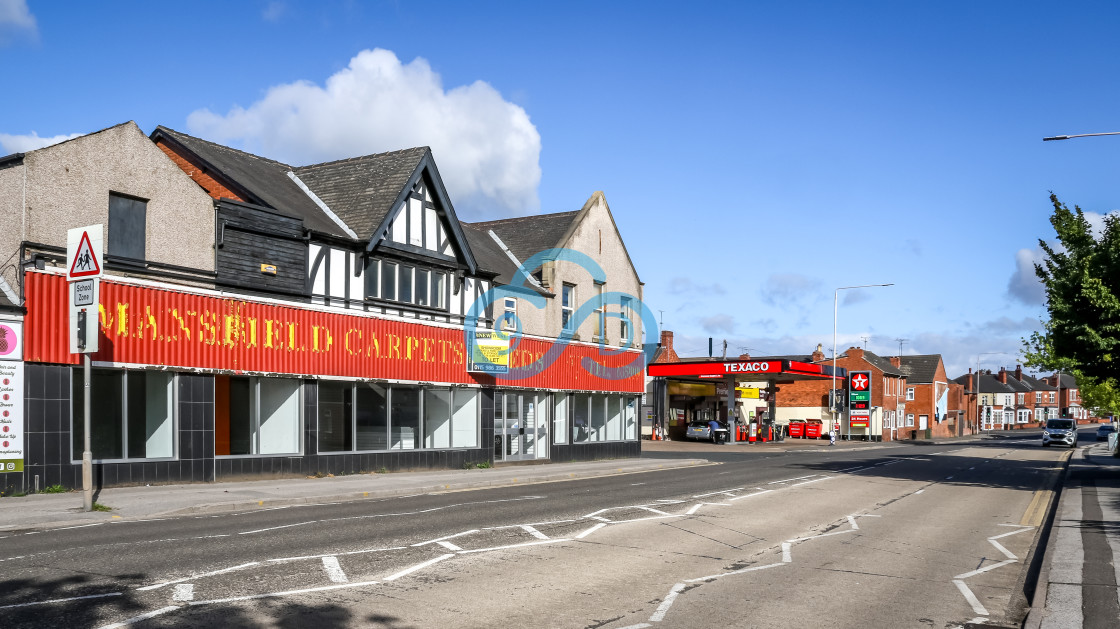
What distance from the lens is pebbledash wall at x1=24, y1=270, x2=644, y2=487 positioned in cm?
2011

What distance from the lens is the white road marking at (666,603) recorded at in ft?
29.5

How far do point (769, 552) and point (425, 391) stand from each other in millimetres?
18914

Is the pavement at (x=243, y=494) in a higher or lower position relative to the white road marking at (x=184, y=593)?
lower

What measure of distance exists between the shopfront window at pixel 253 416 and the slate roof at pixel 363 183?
535 cm

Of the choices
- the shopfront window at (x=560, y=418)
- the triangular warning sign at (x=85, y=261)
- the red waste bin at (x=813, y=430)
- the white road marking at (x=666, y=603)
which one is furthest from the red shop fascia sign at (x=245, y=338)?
the red waste bin at (x=813, y=430)

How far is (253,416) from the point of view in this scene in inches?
982

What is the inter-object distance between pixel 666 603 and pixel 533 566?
237 cm

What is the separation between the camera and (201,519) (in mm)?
16312

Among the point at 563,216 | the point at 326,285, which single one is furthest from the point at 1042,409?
the point at 326,285

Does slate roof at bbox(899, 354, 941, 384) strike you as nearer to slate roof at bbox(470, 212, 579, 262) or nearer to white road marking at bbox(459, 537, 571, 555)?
slate roof at bbox(470, 212, 579, 262)

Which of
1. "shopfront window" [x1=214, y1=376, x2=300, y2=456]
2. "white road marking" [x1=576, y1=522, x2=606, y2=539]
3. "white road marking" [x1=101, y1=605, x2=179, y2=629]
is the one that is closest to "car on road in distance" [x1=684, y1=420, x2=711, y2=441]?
"shopfront window" [x1=214, y1=376, x2=300, y2=456]

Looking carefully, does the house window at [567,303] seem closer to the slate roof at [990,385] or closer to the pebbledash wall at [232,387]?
the pebbledash wall at [232,387]

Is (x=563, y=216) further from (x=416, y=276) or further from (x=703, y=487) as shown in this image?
(x=703, y=487)

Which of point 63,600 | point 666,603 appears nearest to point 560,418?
point 666,603
